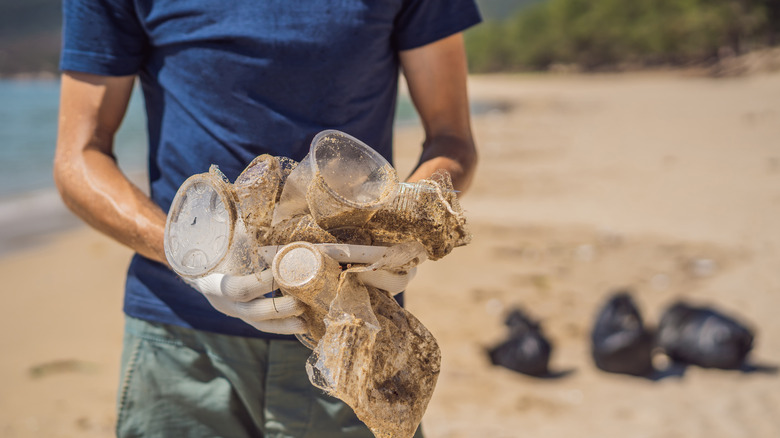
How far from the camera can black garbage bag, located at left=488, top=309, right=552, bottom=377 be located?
350 centimetres

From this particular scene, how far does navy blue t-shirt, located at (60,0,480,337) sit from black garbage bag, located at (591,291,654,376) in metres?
2.57

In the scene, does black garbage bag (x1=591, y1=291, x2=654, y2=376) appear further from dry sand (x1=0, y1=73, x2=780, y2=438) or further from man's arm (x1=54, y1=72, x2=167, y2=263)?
man's arm (x1=54, y1=72, x2=167, y2=263)

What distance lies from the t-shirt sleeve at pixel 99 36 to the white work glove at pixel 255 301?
2.03ft

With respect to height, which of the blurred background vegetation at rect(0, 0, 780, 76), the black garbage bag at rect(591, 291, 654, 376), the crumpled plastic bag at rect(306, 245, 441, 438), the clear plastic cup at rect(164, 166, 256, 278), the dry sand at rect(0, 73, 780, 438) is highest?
the clear plastic cup at rect(164, 166, 256, 278)

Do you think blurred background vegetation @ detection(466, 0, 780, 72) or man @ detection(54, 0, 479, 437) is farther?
blurred background vegetation @ detection(466, 0, 780, 72)

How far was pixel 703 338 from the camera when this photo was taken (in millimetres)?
3471

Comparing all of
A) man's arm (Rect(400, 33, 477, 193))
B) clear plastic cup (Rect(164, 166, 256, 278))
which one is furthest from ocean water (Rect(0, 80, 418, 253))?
clear plastic cup (Rect(164, 166, 256, 278))

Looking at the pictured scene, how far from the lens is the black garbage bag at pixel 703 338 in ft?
11.2

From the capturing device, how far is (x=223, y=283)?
1.07 m

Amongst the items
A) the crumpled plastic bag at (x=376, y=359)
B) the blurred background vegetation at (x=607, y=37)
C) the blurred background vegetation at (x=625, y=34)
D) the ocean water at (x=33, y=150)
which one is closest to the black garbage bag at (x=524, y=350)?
the crumpled plastic bag at (x=376, y=359)

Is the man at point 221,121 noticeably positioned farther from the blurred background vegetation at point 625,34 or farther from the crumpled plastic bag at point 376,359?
the blurred background vegetation at point 625,34

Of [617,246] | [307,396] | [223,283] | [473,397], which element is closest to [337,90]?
[223,283]

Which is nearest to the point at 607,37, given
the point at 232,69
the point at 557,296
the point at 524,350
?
the point at 557,296

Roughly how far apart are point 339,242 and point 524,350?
2684mm
